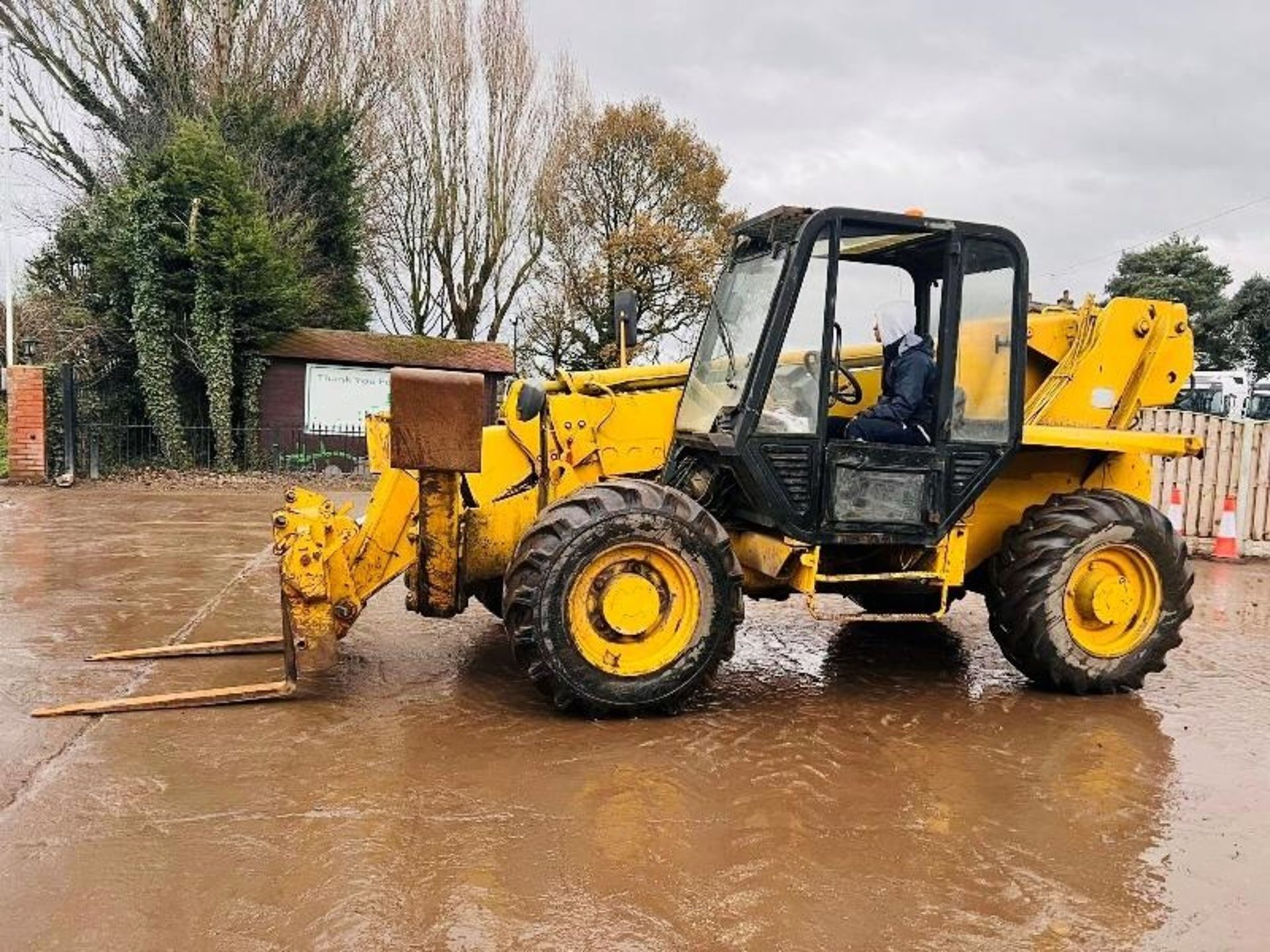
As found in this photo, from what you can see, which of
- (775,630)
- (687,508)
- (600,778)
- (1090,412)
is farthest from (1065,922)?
(775,630)

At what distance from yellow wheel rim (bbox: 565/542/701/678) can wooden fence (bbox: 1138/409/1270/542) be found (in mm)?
8419

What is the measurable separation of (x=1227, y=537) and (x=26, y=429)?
1607 centimetres

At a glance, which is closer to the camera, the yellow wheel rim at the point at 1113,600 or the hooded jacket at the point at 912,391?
the hooded jacket at the point at 912,391

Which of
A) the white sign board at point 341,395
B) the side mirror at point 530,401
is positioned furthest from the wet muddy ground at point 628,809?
the white sign board at point 341,395

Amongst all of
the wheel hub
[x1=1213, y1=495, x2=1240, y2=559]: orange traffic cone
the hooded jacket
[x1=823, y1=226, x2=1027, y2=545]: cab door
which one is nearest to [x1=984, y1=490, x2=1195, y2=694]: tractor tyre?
[x1=823, y1=226, x2=1027, y2=545]: cab door

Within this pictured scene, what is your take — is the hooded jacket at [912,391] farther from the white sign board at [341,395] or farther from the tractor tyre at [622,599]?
the white sign board at [341,395]

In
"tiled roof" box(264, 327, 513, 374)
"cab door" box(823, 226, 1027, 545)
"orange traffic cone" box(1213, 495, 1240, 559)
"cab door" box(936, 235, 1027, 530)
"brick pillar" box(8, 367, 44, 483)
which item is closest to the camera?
"cab door" box(823, 226, 1027, 545)

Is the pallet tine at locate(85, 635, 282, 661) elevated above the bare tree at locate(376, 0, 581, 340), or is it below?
below

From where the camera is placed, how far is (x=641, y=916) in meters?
3.27

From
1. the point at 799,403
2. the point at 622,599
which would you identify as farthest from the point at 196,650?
the point at 799,403

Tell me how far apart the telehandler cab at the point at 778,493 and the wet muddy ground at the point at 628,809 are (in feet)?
1.23

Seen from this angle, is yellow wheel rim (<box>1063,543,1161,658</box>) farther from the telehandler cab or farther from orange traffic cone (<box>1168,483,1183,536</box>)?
orange traffic cone (<box>1168,483,1183,536</box>)

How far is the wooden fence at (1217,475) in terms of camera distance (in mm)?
11547

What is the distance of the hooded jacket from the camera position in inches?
220
